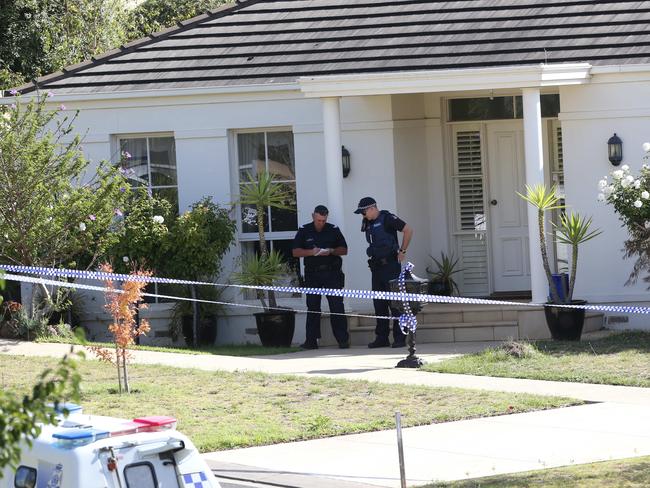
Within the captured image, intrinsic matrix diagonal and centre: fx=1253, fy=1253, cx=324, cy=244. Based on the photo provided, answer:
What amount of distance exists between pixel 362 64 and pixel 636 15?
386 centimetres

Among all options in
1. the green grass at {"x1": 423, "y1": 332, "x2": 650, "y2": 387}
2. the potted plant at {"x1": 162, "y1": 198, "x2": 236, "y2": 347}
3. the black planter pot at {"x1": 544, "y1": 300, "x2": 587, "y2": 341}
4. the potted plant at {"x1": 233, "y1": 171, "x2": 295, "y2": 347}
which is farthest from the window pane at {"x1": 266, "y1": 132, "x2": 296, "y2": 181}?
the green grass at {"x1": 423, "y1": 332, "x2": 650, "y2": 387}

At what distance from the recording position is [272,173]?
59.2ft

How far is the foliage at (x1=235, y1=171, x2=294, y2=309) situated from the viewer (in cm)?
1667

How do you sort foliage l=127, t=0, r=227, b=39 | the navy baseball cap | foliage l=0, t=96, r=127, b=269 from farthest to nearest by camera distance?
foliage l=127, t=0, r=227, b=39
foliage l=0, t=96, r=127, b=269
the navy baseball cap

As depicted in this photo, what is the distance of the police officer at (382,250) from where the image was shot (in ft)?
52.0

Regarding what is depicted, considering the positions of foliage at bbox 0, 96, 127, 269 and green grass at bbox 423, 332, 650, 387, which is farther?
foliage at bbox 0, 96, 127, 269

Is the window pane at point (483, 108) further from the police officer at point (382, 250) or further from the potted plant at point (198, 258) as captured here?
the potted plant at point (198, 258)

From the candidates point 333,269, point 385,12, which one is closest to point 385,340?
point 333,269

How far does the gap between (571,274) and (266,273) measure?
3.99m

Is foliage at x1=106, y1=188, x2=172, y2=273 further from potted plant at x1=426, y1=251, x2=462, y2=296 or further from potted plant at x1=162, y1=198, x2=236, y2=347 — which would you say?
potted plant at x1=426, y1=251, x2=462, y2=296

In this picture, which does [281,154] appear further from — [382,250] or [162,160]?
[382,250]

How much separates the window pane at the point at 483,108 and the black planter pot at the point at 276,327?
13.9 feet

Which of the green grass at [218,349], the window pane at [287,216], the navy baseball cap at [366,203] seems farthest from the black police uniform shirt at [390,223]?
the window pane at [287,216]

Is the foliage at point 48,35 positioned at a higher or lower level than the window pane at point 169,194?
higher
